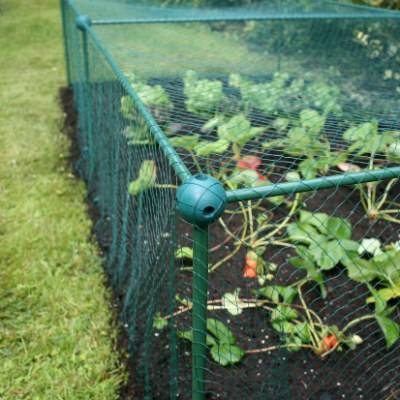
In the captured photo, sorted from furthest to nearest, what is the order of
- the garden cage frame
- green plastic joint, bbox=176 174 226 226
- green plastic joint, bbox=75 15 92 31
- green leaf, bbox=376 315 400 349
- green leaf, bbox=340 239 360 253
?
green plastic joint, bbox=75 15 92 31, green leaf, bbox=340 239 360 253, green leaf, bbox=376 315 400 349, the garden cage frame, green plastic joint, bbox=176 174 226 226

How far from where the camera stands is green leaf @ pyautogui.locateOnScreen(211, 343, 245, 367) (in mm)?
1886

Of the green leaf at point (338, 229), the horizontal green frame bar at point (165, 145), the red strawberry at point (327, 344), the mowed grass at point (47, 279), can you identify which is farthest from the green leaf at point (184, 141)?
the red strawberry at point (327, 344)

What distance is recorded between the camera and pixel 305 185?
1132 millimetres

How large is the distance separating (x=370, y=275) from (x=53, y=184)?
2348 mm

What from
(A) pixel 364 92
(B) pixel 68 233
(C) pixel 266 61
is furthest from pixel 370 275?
(C) pixel 266 61

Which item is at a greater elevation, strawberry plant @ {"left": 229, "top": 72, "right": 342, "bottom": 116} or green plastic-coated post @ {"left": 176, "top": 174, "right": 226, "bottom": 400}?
green plastic-coated post @ {"left": 176, "top": 174, "right": 226, "bottom": 400}

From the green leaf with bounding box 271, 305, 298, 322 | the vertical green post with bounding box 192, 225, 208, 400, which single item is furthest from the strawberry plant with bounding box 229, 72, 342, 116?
the vertical green post with bounding box 192, 225, 208, 400

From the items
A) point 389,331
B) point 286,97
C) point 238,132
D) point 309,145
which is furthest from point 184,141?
point 286,97

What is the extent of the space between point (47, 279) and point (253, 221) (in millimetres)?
1200

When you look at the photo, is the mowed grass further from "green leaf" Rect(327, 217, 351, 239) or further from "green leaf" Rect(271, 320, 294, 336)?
"green leaf" Rect(327, 217, 351, 239)

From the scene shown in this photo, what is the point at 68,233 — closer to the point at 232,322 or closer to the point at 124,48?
the point at 232,322

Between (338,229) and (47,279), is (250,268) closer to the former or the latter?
(338,229)

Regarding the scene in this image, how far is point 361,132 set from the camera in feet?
8.09

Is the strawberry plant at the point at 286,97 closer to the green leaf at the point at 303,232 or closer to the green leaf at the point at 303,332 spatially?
the green leaf at the point at 303,232
